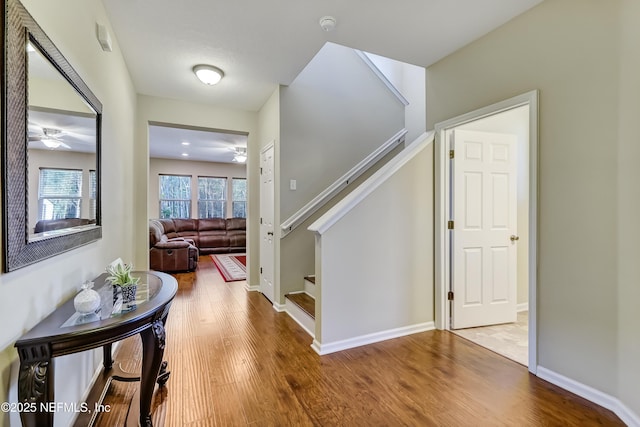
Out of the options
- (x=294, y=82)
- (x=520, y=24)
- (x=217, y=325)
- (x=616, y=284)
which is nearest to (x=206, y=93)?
(x=294, y=82)

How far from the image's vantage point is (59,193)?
141 cm

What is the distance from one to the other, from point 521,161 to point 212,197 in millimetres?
7887

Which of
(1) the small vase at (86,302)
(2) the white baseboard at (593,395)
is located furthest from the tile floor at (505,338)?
(1) the small vase at (86,302)

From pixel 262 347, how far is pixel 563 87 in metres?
2.96

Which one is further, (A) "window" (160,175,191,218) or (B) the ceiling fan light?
(A) "window" (160,175,191,218)

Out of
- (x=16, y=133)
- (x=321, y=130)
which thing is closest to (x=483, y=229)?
(x=321, y=130)

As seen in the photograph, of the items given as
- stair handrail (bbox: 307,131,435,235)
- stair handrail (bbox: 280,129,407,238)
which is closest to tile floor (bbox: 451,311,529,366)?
stair handrail (bbox: 307,131,435,235)

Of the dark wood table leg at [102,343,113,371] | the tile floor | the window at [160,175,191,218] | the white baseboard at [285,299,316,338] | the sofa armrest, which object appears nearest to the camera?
the dark wood table leg at [102,343,113,371]

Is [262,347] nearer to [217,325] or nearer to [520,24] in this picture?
[217,325]

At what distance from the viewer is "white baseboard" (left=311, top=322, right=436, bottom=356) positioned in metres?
2.46

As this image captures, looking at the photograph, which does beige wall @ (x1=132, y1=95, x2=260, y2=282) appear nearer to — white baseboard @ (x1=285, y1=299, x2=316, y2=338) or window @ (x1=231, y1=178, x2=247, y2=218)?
white baseboard @ (x1=285, y1=299, x2=316, y2=338)

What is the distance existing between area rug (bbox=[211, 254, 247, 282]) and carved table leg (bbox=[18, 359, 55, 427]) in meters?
4.13

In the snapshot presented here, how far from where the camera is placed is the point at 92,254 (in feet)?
6.25

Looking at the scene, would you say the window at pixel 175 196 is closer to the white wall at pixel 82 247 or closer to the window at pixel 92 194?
Answer: the white wall at pixel 82 247
